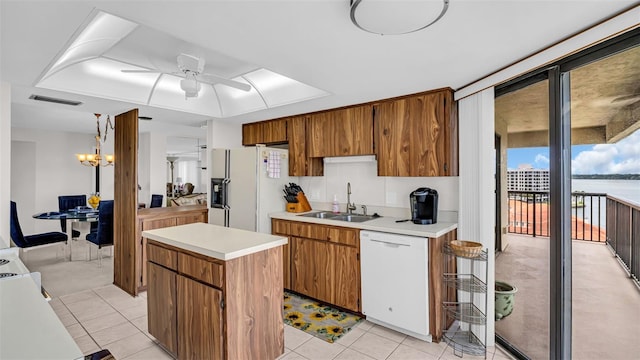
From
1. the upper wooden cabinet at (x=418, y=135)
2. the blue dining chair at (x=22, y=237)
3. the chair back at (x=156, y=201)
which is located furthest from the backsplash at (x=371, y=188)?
the blue dining chair at (x=22, y=237)

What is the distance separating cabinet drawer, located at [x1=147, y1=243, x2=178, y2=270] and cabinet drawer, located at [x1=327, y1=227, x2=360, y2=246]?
1.49m

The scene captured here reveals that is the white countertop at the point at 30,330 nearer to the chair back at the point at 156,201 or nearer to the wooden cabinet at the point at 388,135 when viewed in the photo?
Result: the wooden cabinet at the point at 388,135

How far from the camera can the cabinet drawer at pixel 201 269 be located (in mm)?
1861

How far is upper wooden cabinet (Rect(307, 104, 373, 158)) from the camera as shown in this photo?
327 cm

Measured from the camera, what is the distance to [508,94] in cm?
245

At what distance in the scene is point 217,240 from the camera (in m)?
2.13

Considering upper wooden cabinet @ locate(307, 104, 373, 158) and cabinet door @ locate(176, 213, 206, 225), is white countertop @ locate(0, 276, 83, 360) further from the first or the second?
upper wooden cabinet @ locate(307, 104, 373, 158)

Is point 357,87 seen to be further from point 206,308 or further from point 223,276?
point 206,308

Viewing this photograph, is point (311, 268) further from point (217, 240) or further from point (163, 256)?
point (163, 256)

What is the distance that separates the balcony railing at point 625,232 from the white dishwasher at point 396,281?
1115mm

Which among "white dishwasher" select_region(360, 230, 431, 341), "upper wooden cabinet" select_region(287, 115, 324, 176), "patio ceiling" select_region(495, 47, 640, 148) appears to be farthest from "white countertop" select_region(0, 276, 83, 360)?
"upper wooden cabinet" select_region(287, 115, 324, 176)

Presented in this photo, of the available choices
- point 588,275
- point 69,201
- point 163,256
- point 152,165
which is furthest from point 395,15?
point 69,201

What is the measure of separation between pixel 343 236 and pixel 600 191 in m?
1.95

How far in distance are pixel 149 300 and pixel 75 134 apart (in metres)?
6.01
